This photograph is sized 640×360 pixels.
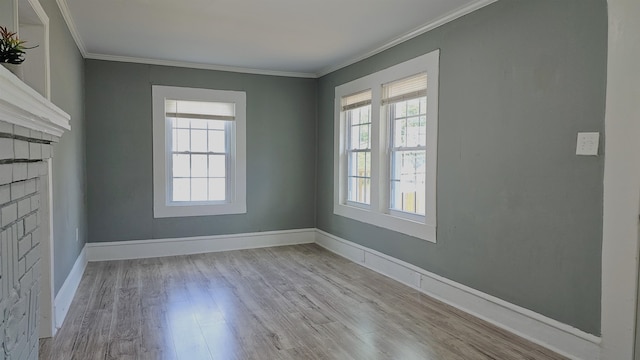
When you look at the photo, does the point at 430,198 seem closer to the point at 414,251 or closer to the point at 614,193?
the point at 414,251

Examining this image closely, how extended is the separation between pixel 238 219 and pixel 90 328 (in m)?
2.75

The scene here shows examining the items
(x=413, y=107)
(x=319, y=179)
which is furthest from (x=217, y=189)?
(x=413, y=107)

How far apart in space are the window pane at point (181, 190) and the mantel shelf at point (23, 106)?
3.61 m

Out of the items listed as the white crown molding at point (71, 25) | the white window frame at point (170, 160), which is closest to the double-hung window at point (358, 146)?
the white window frame at point (170, 160)

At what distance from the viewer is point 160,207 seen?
5203mm

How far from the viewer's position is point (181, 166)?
17.6 feet

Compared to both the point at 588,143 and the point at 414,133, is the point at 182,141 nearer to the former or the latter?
the point at 414,133

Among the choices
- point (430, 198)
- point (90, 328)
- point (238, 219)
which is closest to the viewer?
point (90, 328)

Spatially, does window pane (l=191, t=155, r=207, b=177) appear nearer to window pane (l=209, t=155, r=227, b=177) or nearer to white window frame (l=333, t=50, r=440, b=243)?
window pane (l=209, t=155, r=227, b=177)

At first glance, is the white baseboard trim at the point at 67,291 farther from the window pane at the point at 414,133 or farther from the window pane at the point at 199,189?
the window pane at the point at 414,133

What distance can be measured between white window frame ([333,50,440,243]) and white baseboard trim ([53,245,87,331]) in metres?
2.97

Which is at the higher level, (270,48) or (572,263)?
(270,48)

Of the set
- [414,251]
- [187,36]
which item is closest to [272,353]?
[414,251]

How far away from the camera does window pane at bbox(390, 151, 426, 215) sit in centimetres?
395
